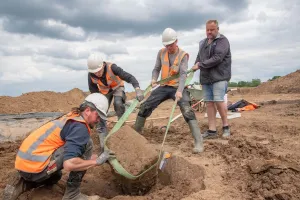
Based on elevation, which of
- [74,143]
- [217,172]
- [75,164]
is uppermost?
[74,143]

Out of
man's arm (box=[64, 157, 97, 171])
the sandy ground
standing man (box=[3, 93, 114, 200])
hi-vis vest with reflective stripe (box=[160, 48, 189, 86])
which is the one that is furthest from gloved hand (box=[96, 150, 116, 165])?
hi-vis vest with reflective stripe (box=[160, 48, 189, 86])

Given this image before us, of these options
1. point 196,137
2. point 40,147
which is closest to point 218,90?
point 196,137

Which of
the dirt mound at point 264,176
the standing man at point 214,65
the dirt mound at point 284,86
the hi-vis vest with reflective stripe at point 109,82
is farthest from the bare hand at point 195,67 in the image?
the dirt mound at point 284,86

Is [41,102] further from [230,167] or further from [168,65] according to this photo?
[230,167]

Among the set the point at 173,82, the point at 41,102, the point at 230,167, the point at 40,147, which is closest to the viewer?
the point at 40,147

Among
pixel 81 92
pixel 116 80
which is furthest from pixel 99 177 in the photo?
pixel 81 92

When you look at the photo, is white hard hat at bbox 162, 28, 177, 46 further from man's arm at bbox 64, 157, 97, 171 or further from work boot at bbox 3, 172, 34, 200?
work boot at bbox 3, 172, 34, 200

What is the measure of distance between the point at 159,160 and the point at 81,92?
1296 cm

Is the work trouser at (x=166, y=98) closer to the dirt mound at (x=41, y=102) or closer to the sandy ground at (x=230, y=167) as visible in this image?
the sandy ground at (x=230, y=167)

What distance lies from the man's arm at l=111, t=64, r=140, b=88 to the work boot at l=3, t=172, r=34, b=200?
7.48 feet

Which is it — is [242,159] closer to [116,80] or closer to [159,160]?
[159,160]

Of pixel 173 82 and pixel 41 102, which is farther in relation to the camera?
pixel 41 102

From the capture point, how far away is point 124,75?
214 inches

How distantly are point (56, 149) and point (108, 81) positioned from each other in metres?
2.07
